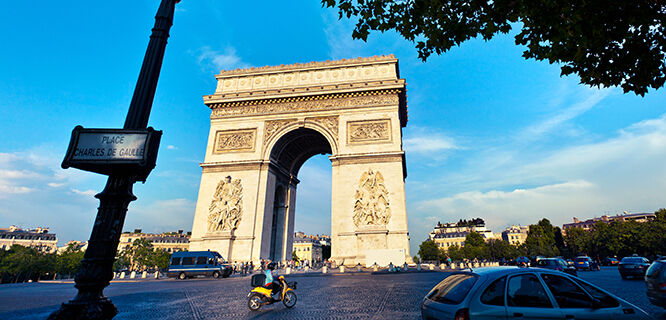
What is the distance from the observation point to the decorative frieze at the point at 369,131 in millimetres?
22812

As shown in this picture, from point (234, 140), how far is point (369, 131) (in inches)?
414

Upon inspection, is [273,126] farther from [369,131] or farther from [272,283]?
[272,283]

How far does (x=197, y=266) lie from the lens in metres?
18.1

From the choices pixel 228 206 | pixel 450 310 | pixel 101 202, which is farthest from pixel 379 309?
pixel 228 206

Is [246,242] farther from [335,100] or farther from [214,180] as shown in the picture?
[335,100]

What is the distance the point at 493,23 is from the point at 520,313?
156 inches

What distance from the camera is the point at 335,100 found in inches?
Result: 963

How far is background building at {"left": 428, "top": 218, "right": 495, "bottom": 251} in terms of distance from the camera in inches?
3750

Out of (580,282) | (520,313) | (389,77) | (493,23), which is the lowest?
(520,313)

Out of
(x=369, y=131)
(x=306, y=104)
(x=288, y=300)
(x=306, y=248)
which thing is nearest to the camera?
(x=288, y=300)

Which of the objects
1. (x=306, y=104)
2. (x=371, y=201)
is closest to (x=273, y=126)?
(x=306, y=104)

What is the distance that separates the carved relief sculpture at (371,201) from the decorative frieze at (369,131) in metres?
2.55

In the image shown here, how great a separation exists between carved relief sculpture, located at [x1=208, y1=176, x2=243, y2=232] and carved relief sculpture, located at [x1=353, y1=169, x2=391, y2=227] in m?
8.33

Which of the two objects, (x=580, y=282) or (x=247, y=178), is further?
(x=247, y=178)
